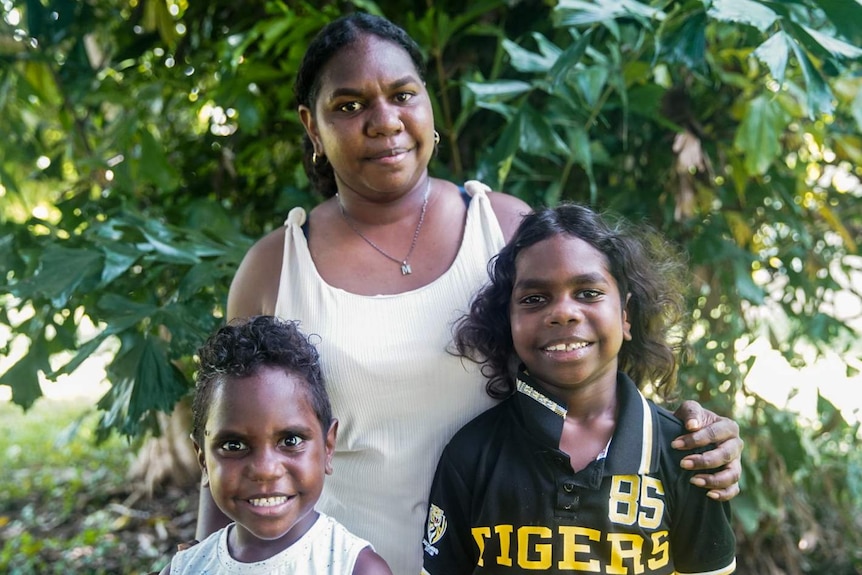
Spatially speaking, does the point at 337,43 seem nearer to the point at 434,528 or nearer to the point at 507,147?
the point at 507,147

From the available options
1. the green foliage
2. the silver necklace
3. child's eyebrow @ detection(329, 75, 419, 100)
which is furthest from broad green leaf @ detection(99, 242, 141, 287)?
child's eyebrow @ detection(329, 75, 419, 100)

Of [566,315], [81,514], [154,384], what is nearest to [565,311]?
[566,315]

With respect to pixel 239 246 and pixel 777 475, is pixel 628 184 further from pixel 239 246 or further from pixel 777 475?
pixel 239 246

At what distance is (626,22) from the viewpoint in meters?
2.35

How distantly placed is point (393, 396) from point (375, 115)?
Answer: 0.56 meters

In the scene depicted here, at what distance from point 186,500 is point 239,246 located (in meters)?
2.29

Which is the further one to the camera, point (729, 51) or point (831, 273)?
point (831, 273)

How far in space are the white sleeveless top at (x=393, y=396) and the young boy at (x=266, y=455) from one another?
0.14 metres

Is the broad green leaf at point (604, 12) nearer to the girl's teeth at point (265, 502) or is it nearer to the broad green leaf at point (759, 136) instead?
the broad green leaf at point (759, 136)

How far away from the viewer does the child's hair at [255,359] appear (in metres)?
1.50

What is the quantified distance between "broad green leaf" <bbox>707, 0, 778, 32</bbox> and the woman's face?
1.95 feet

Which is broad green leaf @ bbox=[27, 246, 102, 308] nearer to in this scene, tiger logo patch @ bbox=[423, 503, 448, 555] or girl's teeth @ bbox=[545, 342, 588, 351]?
tiger logo patch @ bbox=[423, 503, 448, 555]

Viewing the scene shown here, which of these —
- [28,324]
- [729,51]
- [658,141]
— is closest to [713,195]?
[658,141]

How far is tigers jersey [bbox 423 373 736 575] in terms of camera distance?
58.3 inches
